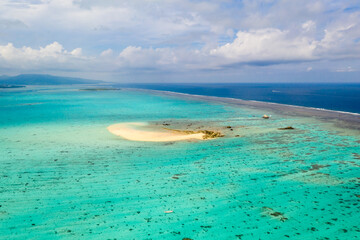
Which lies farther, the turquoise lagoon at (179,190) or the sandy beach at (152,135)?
the sandy beach at (152,135)

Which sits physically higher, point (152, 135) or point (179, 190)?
point (152, 135)

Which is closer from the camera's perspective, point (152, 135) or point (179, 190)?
point (179, 190)

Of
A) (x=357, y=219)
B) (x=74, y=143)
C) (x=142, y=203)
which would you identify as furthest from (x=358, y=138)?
(x=74, y=143)

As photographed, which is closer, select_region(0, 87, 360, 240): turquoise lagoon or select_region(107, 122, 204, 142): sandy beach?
select_region(0, 87, 360, 240): turquoise lagoon

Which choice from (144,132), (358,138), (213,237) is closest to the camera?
(213,237)

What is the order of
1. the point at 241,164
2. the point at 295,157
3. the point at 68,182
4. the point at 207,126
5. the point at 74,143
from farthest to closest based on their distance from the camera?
the point at 207,126
the point at 74,143
the point at 295,157
the point at 241,164
the point at 68,182

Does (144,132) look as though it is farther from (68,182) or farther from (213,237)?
(213,237)

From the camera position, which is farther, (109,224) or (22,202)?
(22,202)
